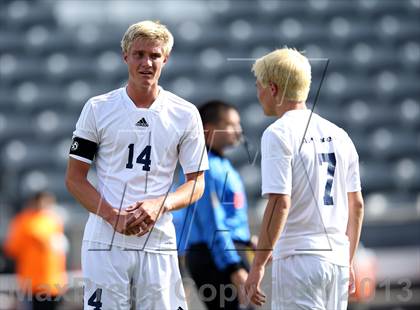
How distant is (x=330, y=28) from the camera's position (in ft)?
59.4

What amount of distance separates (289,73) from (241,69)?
12627 millimetres

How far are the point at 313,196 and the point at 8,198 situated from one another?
30.0ft

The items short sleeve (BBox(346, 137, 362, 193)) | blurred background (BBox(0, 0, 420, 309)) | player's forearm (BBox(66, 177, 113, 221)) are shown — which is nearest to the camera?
player's forearm (BBox(66, 177, 113, 221))

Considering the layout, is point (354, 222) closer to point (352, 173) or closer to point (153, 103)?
point (352, 173)

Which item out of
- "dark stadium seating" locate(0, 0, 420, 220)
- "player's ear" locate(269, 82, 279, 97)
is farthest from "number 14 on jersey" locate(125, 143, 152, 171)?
"dark stadium seating" locate(0, 0, 420, 220)

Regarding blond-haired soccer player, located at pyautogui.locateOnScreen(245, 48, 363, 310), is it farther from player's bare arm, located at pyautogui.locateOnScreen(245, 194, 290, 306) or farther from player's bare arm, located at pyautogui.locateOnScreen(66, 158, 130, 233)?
player's bare arm, located at pyautogui.locateOnScreen(66, 158, 130, 233)

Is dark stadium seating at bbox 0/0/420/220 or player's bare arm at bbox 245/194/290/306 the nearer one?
player's bare arm at bbox 245/194/290/306

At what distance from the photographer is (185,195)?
4.84 m

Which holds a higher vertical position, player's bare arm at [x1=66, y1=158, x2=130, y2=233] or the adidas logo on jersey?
the adidas logo on jersey

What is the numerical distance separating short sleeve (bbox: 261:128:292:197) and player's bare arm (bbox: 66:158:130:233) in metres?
0.72

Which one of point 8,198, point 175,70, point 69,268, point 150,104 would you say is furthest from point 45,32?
point 150,104

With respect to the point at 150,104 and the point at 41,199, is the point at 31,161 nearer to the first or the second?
the point at 41,199

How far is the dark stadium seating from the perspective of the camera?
52.9 ft

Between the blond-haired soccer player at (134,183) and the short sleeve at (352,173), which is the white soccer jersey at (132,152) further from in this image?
the short sleeve at (352,173)
